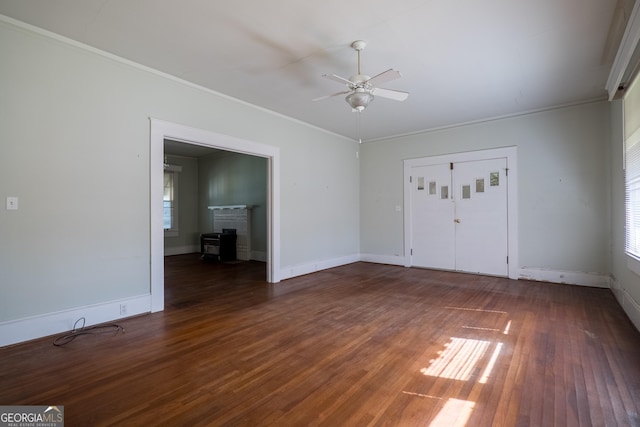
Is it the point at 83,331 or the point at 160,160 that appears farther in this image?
the point at 160,160

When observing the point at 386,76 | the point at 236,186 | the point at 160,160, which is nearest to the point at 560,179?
the point at 386,76

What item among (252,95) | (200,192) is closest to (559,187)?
(252,95)

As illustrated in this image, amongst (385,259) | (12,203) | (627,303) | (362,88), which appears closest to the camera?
(12,203)

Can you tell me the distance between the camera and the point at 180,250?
8641 millimetres

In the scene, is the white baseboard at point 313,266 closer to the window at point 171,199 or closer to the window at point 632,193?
the window at point 632,193

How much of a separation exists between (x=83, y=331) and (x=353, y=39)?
3881 mm

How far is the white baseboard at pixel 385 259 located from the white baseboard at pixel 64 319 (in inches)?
184

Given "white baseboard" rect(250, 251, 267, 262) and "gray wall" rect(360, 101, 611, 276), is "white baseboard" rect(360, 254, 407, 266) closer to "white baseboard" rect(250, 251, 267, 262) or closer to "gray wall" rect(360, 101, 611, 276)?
"gray wall" rect(360, 101, 611, 276)

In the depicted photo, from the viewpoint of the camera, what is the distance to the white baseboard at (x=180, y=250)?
27.5ft

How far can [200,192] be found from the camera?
9.12 m

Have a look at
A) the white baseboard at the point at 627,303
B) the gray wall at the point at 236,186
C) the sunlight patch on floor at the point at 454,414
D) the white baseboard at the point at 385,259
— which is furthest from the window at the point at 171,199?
the white baseboard at the point at 627,303

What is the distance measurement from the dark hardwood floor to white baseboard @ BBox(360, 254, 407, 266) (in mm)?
2445

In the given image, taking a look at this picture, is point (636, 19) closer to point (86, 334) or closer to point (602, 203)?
point (602, 203)

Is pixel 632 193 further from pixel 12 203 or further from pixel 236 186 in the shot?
pixel 236 186
